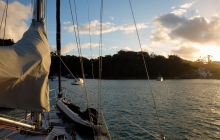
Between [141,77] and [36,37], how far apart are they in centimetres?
13959

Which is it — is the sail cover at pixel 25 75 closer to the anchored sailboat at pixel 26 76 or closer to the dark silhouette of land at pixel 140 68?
the anchored sailboat at pixel 26 76

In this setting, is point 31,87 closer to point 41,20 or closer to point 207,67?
point 41,20

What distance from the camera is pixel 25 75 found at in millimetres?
3869

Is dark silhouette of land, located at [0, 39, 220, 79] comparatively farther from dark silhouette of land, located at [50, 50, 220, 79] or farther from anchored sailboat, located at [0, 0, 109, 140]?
anchored sailboat, located at [0, 0, 109, 140]

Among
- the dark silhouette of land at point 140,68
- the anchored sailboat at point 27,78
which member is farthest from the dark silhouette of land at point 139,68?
the anchored sailboat at point 27,78

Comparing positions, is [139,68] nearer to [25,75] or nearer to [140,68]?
[140,68]

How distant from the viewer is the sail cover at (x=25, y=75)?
3.66 m

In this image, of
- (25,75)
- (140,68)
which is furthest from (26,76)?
(140,68)

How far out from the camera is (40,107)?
4297 millimetres

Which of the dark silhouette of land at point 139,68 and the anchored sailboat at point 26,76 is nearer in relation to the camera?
the anchored sailboat at point 26,76

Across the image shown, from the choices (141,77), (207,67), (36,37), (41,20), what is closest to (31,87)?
(36,37)

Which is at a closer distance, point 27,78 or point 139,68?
point 27,78

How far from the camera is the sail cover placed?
12.0 ft

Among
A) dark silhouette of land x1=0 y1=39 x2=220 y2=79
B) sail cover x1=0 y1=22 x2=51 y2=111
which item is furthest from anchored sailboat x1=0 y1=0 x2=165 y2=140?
dark silhouette of land x1=0 y1=39 x2=220 y2=79
